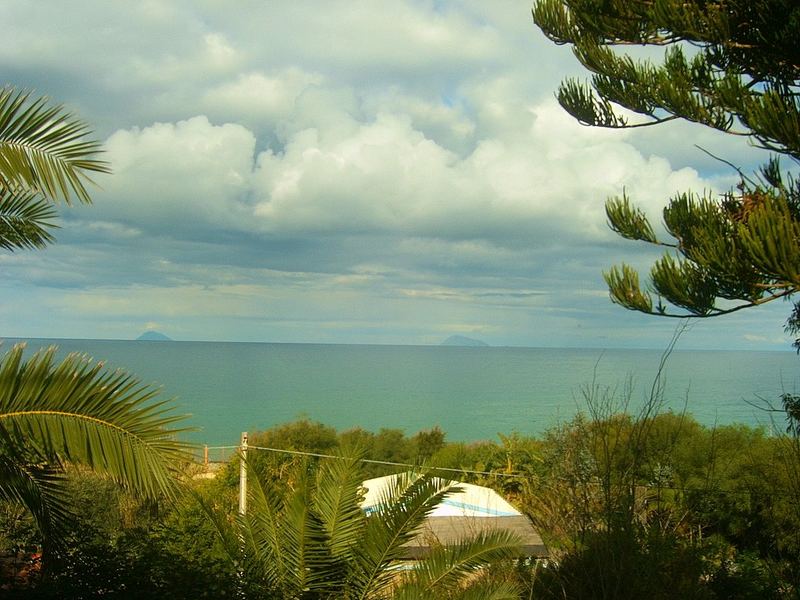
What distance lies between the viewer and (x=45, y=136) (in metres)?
3.86

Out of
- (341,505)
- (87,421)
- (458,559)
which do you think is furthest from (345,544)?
(87,421)

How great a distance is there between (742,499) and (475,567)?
652cm

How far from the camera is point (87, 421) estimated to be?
3.23 metres

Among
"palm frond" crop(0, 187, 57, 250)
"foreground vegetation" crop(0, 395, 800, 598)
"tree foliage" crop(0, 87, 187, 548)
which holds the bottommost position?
"foreground vegetation" crop(0, 395, 800, 598)

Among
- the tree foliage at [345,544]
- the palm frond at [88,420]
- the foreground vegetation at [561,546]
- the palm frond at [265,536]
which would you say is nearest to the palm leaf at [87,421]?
the palm frond at [88,420]

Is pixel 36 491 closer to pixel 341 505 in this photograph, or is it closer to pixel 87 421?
pixel 87 421

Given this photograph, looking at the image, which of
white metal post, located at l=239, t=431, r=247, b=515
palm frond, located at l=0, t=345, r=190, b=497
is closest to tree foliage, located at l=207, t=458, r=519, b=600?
white metal post, located at l=239, t=431, r=247, b=515

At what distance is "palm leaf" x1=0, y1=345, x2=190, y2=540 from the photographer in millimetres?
3195

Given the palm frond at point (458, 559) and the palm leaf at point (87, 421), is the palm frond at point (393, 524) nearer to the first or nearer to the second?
the palm frond at point (458, 559)

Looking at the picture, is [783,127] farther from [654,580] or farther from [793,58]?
[654,580]

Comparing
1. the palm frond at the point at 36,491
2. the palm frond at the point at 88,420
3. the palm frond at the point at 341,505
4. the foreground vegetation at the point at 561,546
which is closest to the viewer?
the palm frond at the point at 88,420

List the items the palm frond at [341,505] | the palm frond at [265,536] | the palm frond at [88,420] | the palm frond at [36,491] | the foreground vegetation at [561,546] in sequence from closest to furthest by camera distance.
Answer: the palm frond at [88,420] < the palm frond at [36,491] < the foreground vegetation at [561,546] < the palm frond at [265,536] < the palm frond at [341,505]

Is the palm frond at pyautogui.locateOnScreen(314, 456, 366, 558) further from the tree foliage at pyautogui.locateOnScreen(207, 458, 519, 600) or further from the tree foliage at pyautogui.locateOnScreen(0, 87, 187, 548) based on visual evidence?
the tree foliage at pyautogui.locateOnScreen(0, 87, 187, 548)

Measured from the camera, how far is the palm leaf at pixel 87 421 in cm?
320
